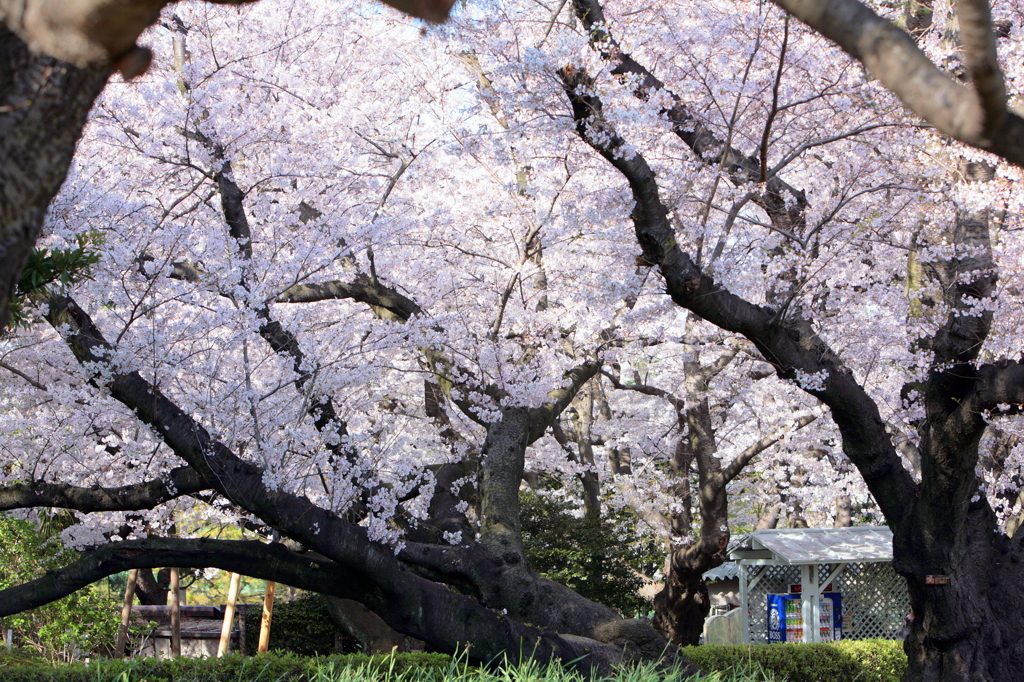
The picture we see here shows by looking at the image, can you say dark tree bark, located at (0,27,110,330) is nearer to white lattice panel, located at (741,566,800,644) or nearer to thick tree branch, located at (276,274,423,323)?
thick tree branch, located at (276,274,423,323)

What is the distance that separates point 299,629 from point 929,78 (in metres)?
14.5

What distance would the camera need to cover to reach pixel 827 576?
14.5 meters

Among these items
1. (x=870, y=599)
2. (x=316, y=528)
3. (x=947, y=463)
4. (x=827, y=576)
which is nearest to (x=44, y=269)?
(x=316, y=528)

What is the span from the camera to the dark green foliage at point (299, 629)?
47.2 ft

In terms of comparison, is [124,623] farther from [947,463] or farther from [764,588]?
[764,588]

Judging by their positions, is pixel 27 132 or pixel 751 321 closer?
pixel 27 132

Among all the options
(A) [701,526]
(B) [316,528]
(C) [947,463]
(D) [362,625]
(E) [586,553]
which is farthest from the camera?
(D) [362,625]

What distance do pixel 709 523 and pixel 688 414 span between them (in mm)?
1507

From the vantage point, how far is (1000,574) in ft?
26.4

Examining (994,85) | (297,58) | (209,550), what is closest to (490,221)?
(297,58)

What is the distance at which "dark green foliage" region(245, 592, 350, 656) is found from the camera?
1438cm

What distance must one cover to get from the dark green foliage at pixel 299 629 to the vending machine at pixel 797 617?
7564mm

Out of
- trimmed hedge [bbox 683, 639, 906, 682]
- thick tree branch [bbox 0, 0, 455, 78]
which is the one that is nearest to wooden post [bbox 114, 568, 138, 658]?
trimmed hedge [bbox 683, 639, 906, 682]

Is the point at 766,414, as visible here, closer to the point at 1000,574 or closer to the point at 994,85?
the point at 1000,574
